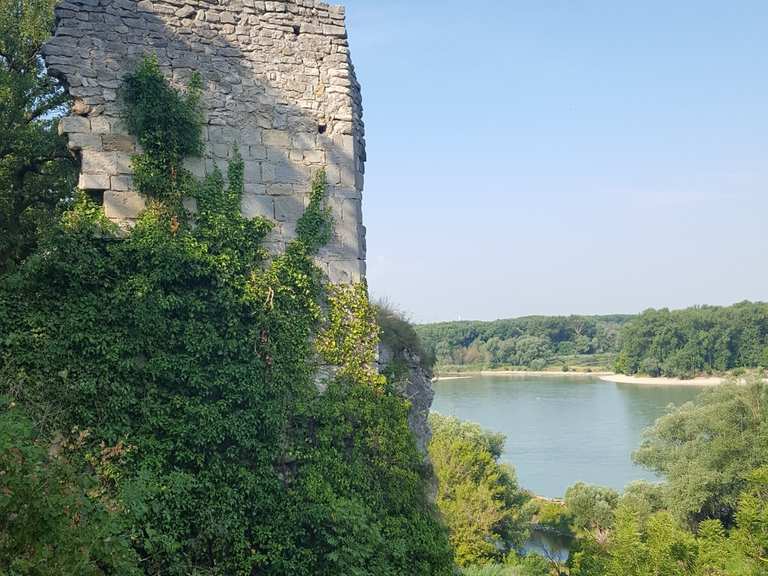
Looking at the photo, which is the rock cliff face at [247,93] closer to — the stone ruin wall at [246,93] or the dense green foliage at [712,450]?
the stone ruin wall at [246,93]

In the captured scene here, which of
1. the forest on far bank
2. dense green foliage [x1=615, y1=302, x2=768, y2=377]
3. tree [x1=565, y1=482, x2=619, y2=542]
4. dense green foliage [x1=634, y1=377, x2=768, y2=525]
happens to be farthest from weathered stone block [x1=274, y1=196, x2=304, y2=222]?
dense green foliage [x1=615, y1=302, x2=768, y2=377]

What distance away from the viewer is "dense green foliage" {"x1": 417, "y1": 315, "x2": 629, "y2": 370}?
71750mm

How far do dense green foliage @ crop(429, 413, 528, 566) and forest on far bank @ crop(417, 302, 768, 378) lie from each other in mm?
20860

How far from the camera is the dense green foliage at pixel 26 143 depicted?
305 inches

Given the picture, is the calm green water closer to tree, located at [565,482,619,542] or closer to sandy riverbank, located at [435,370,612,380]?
tree, located at [565,482,619,542]

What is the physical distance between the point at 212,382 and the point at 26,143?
4.14m

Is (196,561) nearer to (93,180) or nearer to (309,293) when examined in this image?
(309,293)

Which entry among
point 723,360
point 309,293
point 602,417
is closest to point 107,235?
point 309,293

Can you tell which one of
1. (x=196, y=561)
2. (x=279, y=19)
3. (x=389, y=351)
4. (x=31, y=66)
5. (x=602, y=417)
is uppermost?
(x=31, y=66)

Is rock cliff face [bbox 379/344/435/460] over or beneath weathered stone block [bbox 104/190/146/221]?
beneath

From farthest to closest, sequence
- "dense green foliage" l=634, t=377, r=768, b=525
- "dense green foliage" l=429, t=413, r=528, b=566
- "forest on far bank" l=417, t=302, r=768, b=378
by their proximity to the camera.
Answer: "forest on far bank" l=417, t=302, r=768, b=378, "dense green foliage" l=429, t=413, r=528, b=566, "dense green foliage" l=634, t=377, r=768, b=525

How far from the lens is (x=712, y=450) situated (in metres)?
20.3

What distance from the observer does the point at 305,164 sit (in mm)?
6297

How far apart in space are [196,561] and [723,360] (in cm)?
5618
